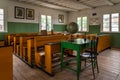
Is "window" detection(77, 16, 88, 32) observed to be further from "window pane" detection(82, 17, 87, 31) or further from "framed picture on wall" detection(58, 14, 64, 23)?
"framed picture on wall" detection(58, 14, 64, 23)

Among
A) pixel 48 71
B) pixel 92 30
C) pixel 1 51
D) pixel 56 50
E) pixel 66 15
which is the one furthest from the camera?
pixel 66 15

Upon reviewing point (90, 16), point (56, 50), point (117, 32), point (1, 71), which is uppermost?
point (90, 16)

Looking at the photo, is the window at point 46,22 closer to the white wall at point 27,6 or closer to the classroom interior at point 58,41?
the classroom interior at point 58,41

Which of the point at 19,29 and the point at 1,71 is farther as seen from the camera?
the point at 19,29

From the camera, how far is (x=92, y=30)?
8805mm

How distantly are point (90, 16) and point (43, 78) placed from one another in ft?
23.7

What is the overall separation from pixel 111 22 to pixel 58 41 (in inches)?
200

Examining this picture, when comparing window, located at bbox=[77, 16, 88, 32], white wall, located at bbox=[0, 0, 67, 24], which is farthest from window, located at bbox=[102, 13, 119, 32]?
white wall, located at bbox=[0, 0, 67, 24]

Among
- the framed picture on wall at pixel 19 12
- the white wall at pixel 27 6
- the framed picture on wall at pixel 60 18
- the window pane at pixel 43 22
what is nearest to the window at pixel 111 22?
the framed picture on wall at pixel 60 18

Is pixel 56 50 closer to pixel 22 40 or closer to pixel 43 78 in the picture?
pixel 43 78

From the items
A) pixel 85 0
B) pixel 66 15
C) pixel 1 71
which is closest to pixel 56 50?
pixel 1 71

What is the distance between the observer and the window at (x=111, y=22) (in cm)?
760

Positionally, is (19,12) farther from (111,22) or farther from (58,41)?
(111,22)

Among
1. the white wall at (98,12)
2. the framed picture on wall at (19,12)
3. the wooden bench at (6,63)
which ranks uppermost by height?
the white wall at (98,12)
